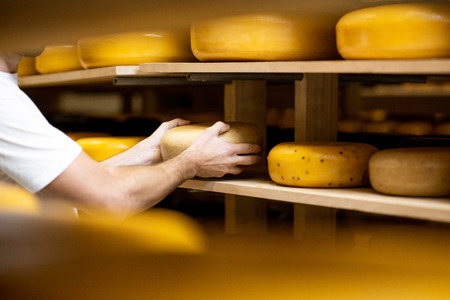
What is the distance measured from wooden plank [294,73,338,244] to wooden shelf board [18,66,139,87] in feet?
1.25

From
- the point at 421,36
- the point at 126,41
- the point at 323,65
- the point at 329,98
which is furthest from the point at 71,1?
the point at 421,36

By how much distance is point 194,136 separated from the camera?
3.91ft

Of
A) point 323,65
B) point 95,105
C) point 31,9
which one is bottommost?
point 95,105

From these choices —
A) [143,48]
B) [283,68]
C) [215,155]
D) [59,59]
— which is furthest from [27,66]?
[283,68]

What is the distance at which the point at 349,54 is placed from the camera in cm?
97

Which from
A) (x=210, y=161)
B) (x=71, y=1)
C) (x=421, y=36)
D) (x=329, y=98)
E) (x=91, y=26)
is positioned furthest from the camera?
(x=71, y=1)

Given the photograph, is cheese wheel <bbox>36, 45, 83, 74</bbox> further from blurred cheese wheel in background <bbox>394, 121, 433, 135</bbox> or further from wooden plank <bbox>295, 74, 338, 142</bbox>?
blurred cheese wheel in background <bbox>394, 121, 433, 135</bbox>

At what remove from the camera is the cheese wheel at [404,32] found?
2.94 ft

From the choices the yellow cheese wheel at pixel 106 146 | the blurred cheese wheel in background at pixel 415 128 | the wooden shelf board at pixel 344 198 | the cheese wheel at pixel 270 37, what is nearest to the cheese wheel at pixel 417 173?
the wooden shelf board at pixel 344 198

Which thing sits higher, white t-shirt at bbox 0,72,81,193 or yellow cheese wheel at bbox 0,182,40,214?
white t-shirt at bbox 0,72,81,193

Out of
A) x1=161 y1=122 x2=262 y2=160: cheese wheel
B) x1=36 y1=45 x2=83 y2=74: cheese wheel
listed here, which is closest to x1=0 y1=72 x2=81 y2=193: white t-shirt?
x1=161 y1=122 x2=262 y2=160: cheese wheel

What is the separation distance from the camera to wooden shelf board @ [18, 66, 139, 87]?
127 centimetres

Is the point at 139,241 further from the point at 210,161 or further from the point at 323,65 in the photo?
the point at 323,65

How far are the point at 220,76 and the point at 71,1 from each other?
2.47ft
